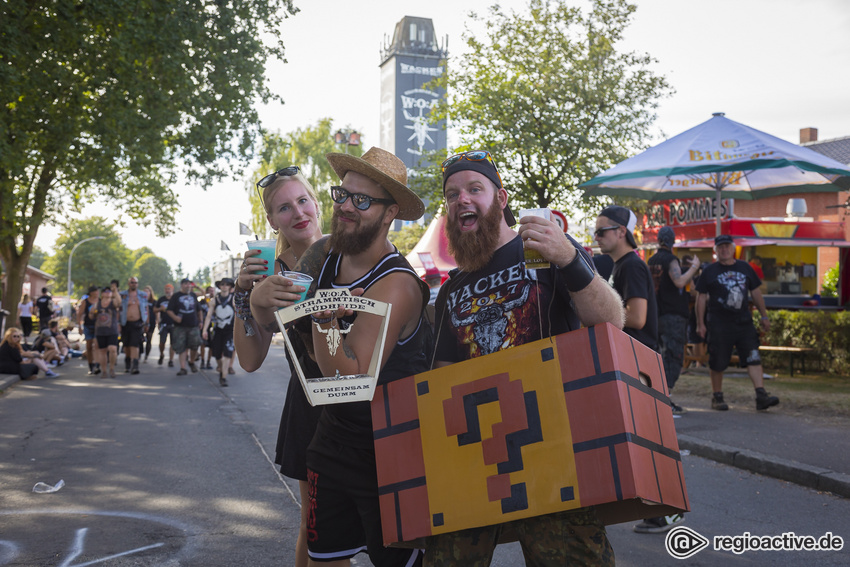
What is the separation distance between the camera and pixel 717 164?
353 inches

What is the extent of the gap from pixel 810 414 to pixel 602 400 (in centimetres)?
785

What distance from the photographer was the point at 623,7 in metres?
20.2

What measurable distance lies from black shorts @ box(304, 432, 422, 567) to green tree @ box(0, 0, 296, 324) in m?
10.9

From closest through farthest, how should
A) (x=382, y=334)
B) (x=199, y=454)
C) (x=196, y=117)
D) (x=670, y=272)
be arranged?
1. (x=382, y=334)
2. (x=199, y=454)
3. (x=670, y=272)
4. (x=196, y=117)

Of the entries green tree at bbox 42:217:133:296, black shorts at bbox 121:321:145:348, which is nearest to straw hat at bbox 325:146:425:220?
black shorts at bbox 121:321:145:348

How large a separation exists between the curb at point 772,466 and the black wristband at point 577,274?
15.1 feet

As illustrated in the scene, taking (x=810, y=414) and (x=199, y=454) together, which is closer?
(x=199, y=454)

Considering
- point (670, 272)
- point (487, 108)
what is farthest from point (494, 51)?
point (670, 272)

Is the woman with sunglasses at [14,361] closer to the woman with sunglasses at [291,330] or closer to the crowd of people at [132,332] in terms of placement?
the crowd of people at [132,332]

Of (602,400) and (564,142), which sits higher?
(564,142)

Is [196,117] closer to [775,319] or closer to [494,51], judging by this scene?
[494,51]

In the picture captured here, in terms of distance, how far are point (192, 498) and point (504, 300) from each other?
422 centimetres

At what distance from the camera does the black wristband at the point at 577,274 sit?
223 cm

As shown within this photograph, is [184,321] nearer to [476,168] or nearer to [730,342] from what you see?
[730,342]
